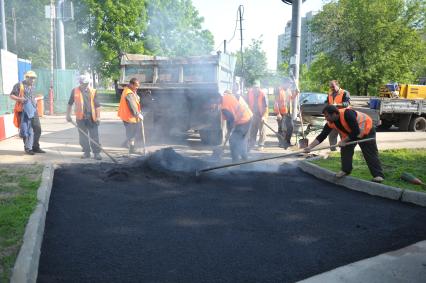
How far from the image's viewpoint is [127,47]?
96.1 feet

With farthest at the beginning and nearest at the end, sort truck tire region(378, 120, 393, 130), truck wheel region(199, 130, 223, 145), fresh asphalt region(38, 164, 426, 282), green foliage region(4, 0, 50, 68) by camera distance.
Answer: green foliage region(4, 0, 50, 68) → truck tire region(378, 120, 393, 130) → truck wheel region(199, 130, 223, 145) → fresh asphalt region(38, 164, 426, 282)

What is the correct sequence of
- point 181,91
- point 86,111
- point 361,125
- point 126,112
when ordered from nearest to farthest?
1. point 361,125
2. point 86,111
3. point 126,112
4. point 181,91

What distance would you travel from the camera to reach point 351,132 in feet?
18.6

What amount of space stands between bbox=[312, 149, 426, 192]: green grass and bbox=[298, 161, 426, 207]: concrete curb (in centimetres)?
19

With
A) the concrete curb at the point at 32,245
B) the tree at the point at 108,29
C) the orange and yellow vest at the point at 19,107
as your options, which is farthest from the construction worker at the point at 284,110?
the tree at the point at 108,29

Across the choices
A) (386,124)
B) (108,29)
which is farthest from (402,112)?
(108,29)

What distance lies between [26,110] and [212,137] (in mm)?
4155

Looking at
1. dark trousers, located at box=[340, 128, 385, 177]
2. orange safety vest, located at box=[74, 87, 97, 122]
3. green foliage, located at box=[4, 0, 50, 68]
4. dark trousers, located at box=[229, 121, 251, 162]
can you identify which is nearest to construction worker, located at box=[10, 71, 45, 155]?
orange safety vest, located at box=[74, 87, 97, 122]

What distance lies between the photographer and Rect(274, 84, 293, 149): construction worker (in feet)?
30.4

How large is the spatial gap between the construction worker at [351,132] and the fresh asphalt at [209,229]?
1.63ft

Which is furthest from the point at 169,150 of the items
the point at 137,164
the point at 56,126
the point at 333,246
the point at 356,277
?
the point at 56,126

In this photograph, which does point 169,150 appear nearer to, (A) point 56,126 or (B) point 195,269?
(B) point 195,269

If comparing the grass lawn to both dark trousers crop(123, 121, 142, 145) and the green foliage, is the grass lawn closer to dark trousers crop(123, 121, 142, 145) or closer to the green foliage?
dark trousers crop(123, 121, 142, 145)

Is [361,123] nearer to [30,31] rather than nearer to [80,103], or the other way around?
[80,103]
